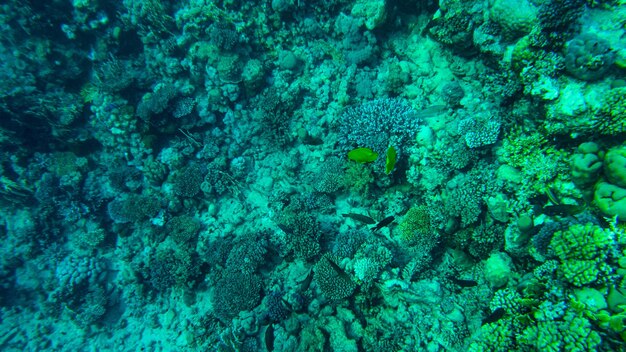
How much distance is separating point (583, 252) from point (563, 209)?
0.66 metres

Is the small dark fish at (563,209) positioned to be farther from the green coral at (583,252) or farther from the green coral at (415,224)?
the green coral at (415,224)

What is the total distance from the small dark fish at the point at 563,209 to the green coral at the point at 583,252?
0.34m

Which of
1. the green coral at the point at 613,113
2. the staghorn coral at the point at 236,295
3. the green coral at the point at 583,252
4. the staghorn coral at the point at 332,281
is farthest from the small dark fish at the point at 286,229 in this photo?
the green coral at the point at 613,113

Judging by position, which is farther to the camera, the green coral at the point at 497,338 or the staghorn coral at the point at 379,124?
the staghorn coral at the point at 379,124

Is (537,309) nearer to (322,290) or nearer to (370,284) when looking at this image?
(370,284)

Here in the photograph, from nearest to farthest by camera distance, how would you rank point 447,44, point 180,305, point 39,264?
point 447,44 → point 180,305 → point 39,264

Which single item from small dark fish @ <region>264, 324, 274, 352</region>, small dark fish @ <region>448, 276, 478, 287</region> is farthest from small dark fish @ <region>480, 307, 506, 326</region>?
small dark fish @ <region>264, 324, 274, 352</region>

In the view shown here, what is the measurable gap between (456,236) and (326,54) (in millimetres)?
5722

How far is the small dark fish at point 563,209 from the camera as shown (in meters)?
4.29

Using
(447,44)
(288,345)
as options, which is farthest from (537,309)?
(447,44)

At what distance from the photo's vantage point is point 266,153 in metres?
8.11

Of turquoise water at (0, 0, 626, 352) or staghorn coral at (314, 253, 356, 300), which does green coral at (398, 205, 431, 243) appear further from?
staghorn coral at (314, 253, 356, 300)

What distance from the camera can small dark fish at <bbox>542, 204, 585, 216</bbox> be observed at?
14.1ft

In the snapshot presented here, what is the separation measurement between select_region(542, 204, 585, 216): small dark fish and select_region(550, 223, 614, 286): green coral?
1.10ft
